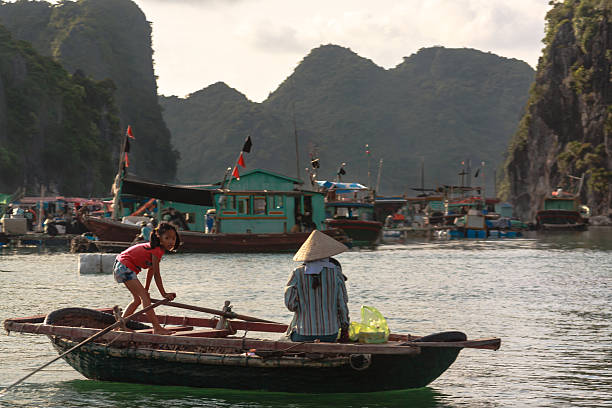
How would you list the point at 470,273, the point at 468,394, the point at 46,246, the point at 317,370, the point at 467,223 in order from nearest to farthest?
the point at 317,370 < the point at 468,394 < the point at 470,273 < the point at 46,246 < the point at 467,223

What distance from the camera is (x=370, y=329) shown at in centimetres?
959

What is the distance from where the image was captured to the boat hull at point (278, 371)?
30.7 ft

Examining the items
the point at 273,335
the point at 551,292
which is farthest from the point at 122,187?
the point at 273,335

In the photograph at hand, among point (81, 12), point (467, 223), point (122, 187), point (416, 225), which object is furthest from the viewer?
point (81, 12)

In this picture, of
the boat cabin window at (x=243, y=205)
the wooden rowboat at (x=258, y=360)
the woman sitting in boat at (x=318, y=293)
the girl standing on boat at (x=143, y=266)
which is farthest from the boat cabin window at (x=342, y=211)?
the woman sitting in boat at (x=318, y=293)

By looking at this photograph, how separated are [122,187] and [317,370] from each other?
110 ft

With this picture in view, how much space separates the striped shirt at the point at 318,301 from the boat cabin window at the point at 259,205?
31252 mm

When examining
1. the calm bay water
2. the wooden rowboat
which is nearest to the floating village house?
the calm bay water

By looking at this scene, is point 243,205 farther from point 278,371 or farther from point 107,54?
point 107,54

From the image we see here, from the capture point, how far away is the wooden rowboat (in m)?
9.17

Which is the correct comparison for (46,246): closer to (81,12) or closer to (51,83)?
(51,83)

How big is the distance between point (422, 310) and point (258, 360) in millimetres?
10403

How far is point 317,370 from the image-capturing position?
370 inches

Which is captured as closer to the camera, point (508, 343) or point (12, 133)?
point (508, 343)
